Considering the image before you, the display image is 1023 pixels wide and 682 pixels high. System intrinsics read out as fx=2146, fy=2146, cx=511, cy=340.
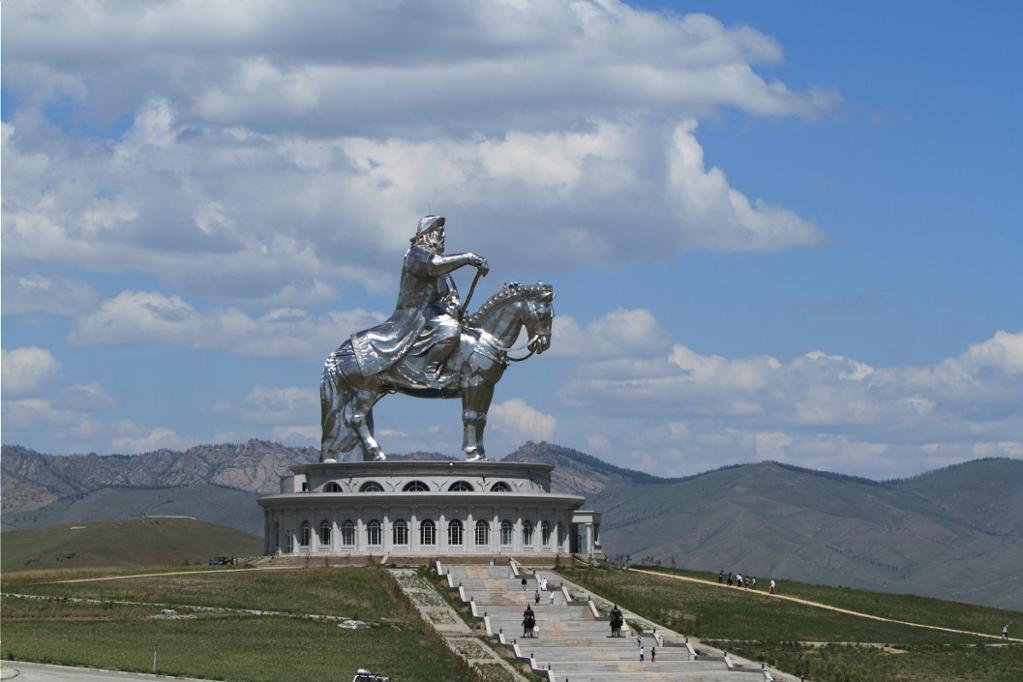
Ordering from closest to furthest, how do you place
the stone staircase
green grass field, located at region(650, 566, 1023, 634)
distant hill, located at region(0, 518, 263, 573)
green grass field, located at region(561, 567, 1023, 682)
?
the stone staircase
green grass field, located at region(561, 567, 1023, 682)
green grass field, located at region(650, 566, 1023, 634)
distant hill, located at region(0, 518, 263, 573)

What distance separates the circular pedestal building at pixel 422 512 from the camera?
328ft

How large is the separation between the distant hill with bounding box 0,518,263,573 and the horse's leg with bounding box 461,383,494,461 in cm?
3730

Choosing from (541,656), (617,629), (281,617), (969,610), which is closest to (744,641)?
(617,629)

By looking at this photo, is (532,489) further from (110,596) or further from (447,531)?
(110,596)

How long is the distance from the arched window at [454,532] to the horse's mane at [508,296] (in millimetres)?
9791

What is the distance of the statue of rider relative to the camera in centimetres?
10194

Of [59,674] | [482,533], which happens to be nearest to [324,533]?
[482,533]

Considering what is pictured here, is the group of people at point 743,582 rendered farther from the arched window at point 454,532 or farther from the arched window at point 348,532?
the arched window at point 348,532

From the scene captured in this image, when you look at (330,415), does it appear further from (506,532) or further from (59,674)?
(59,674)

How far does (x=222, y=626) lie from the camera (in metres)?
78.6

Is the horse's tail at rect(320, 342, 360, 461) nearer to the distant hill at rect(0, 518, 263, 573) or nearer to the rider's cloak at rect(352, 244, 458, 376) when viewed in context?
the rider's cloak at rect(352, 244, 458, 376)

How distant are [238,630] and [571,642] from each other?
12065mm

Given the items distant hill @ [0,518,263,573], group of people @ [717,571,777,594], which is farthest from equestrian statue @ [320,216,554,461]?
distant hill @ [0,518,263,573]

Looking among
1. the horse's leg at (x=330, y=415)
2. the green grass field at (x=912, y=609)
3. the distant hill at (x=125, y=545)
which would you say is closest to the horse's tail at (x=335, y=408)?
the horse's leg at (x=330, y=415)
